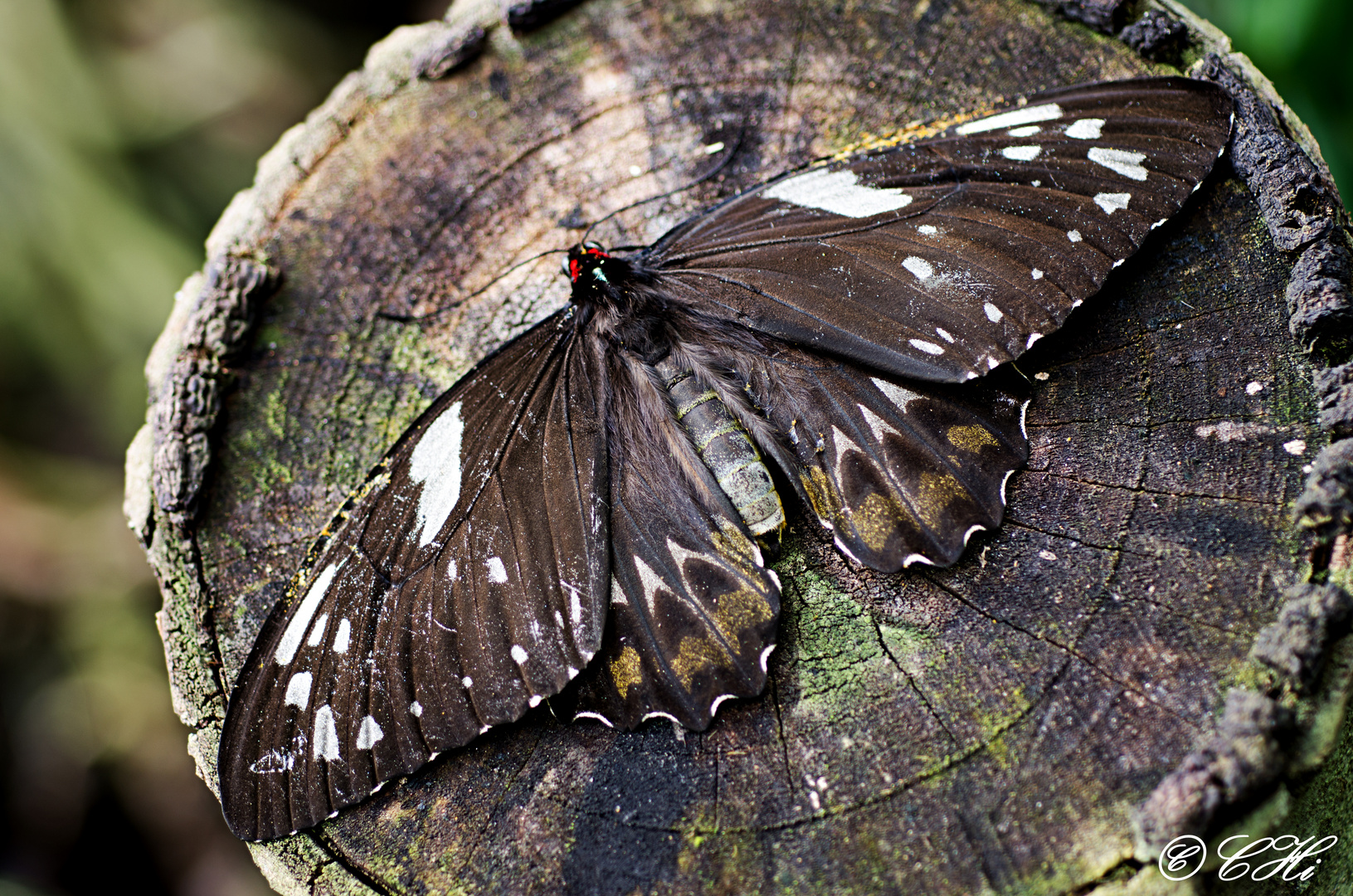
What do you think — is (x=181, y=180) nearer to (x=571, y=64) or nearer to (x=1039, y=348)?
(x=571, y=64)

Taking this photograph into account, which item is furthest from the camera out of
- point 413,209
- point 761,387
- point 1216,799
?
point 413,209

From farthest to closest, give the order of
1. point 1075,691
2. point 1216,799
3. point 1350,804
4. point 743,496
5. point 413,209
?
point 413,209, point 743,496, point 1350,804, point 1075,691, point 1216,799

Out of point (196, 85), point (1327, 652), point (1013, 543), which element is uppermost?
point (196, 85)

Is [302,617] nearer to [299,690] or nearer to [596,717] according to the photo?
[299,690]

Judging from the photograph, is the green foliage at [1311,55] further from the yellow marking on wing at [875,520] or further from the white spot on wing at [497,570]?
the white spot on wing at [497,570]

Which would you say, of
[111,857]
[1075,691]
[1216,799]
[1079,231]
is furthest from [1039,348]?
[111,857]

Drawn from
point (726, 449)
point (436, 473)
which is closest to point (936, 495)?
point (726, 449)

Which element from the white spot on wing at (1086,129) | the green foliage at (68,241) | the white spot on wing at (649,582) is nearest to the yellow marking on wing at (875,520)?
the white spot on wing at (649,582)

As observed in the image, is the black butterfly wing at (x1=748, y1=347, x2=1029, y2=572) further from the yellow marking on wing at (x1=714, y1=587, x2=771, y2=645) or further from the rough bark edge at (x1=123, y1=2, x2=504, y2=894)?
the rough bark edge at (x1=123, y1=2, x2=504, y2=894)
